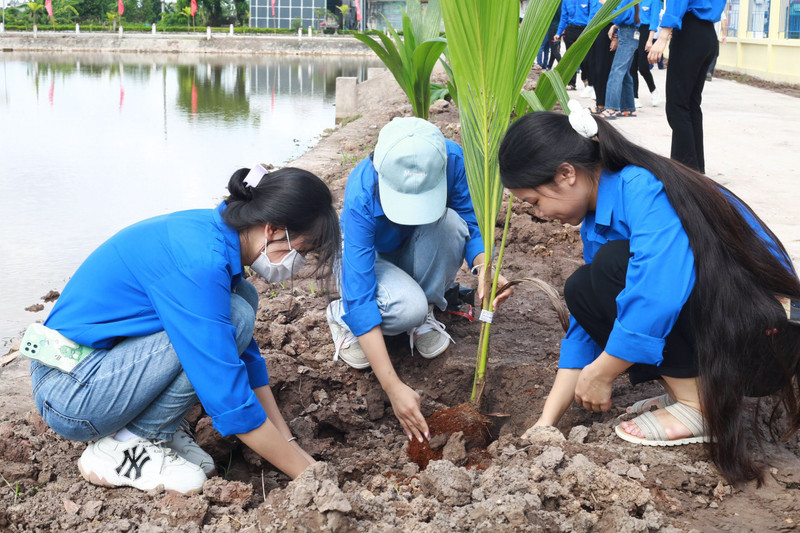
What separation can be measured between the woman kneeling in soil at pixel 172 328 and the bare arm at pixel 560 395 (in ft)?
2.13

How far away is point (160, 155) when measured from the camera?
7426 mm

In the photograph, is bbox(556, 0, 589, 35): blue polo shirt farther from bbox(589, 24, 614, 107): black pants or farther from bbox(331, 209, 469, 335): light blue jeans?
bbox(331, 209, 469, 335): light blue jeans

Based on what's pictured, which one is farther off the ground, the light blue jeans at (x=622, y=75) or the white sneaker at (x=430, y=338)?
the light blue jeans at (x=622, y=75)

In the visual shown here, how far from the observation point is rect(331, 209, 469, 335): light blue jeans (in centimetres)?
244

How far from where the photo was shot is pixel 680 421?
6.05 ft

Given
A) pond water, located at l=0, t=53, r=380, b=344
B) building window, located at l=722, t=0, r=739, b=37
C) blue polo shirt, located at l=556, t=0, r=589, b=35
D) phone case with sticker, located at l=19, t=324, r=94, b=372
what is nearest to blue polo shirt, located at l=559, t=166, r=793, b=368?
phone case with sticker, located at l=19, t=324, r=94, b=372

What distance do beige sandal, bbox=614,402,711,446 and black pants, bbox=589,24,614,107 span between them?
523 cm

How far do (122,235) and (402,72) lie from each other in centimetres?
261

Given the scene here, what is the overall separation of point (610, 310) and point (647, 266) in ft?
0.71

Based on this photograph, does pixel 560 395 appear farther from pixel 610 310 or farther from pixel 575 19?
pixel 575 19

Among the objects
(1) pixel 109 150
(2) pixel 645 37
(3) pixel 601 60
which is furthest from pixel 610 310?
(1) pixel 109 150

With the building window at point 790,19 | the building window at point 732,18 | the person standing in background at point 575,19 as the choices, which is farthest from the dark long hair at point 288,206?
the building window at point 732,18

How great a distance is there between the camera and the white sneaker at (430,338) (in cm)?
263

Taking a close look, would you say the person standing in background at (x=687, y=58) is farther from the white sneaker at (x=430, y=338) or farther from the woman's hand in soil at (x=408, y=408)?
the woman's hand in soil at (x=408, y=408)
